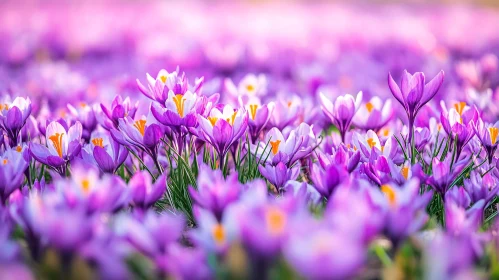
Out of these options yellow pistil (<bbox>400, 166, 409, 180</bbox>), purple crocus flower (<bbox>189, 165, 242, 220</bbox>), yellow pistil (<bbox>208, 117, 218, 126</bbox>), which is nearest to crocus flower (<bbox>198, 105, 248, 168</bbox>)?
yellow pistil (<bbox>208, 117, 218, 126</bbox>)

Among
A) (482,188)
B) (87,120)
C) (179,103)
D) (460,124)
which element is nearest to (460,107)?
(460,124)

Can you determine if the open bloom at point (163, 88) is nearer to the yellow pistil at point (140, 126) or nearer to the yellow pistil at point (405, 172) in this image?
the yellow pistil at point (140, 126)

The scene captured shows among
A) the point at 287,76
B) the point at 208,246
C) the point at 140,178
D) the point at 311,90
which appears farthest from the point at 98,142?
the point at 287,76

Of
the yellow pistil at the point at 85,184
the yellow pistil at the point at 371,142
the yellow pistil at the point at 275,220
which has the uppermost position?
the yellow pistil at the point at 275,220

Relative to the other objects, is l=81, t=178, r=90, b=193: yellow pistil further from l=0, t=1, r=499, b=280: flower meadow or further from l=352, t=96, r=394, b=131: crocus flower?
l=352, t=96, r=394, b=131: crocus flower

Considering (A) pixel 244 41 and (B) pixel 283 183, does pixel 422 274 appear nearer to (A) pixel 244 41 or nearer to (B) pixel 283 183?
(B) pixel 283 183

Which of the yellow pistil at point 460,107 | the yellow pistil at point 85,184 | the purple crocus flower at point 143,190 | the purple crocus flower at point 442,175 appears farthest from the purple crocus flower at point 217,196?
the yellow pistil at point 460,107

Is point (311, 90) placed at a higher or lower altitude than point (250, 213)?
lower
